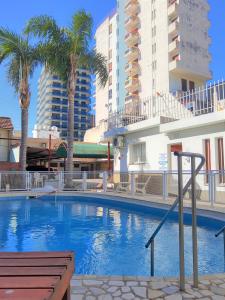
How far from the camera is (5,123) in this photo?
30.6 meters

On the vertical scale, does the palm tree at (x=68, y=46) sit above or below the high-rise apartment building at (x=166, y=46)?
below

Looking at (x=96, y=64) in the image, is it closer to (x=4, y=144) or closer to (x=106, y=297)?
(x=4, y=144)

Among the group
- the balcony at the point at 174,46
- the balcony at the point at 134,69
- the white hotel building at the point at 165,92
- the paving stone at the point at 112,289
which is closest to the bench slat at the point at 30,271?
the paving stone at the point at 112,289

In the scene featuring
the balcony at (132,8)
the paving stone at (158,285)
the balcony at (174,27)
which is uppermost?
the balcony at (132,8)

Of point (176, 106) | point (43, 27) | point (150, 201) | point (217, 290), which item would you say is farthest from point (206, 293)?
point (43, 27)

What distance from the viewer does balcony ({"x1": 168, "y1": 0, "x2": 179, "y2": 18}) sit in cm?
4447

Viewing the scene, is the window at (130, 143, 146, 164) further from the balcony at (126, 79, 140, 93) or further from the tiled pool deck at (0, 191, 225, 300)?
the balcony at (126, 79, 140, 93)

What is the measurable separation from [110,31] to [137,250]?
7620cm

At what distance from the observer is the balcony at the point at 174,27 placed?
4344cm

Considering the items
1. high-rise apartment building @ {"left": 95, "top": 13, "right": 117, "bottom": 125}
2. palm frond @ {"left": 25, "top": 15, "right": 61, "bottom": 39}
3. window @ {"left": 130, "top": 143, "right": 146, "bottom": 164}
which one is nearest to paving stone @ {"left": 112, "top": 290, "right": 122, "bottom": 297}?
window @ {"left": 130, "top": 143, "right": 146, "bottom": 164}

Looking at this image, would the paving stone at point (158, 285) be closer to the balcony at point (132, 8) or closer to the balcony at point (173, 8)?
the balcony at point (173, 8)

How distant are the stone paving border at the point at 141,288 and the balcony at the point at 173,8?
47.0 m

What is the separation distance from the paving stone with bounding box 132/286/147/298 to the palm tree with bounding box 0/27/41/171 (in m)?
18.2

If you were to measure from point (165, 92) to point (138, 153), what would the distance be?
1408cm
